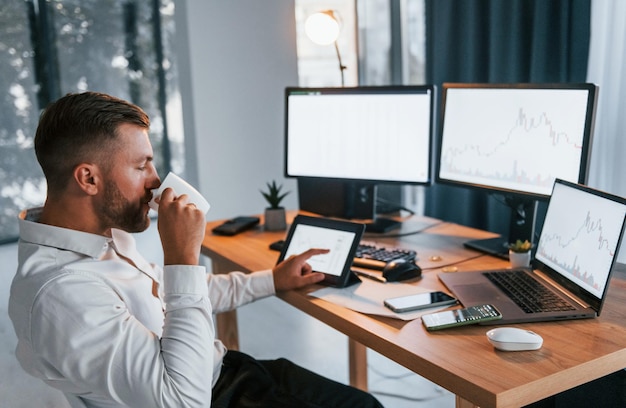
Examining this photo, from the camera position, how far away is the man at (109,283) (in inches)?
45.0

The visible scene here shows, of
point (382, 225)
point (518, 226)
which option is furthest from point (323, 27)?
point (518, 226)

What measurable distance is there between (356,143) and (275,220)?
38 centimetres

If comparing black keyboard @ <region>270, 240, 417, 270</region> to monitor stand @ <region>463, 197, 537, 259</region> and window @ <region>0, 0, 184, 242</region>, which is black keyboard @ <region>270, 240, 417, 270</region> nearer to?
monitor stand @ <region>463, 197, 537, 259</region>

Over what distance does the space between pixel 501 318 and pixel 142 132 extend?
2.67 ft

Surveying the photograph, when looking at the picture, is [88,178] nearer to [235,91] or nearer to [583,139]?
[583,139]

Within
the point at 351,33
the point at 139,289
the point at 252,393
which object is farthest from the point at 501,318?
the point at 351,33

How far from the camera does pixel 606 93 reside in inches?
102

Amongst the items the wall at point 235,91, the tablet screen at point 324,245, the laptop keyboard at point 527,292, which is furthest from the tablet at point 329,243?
the wall at point 235,91

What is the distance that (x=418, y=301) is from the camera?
151cm

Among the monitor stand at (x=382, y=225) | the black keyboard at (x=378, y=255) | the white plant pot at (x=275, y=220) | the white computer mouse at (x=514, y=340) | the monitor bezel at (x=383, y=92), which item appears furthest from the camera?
the white plant pot at (x=275, y=220)

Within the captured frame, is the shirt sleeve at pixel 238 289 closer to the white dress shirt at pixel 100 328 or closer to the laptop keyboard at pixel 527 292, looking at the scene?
the white dress shirt at pixel 100 328

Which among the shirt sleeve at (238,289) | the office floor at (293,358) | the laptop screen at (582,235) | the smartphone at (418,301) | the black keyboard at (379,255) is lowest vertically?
the office floor at (293,358)

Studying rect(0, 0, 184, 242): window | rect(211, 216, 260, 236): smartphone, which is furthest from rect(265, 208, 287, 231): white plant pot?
rect(0, 0, 184, 242): window

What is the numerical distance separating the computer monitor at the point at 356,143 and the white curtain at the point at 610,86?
0.91m
